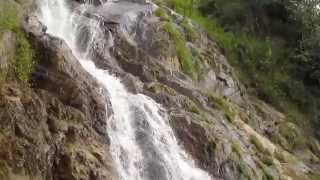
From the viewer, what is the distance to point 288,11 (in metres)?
31.2

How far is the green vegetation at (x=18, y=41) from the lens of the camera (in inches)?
598

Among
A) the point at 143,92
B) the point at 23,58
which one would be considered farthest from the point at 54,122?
the point at 143,92

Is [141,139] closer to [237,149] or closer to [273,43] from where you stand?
[237,149]

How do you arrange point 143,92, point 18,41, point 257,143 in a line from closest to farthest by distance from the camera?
point 18,41, point 143,92, point 257,143

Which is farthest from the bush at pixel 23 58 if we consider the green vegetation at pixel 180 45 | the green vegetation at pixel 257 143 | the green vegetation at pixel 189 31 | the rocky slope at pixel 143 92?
the green vegetation at pixel 189 31

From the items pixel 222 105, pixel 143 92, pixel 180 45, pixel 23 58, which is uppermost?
pixel 23 58

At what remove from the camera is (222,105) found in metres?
21.9

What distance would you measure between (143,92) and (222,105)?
4.07 metres

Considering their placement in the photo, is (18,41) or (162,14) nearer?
(18,41)

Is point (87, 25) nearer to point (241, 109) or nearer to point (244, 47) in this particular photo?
point (241, 109)

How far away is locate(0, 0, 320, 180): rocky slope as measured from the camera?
46.0 ft

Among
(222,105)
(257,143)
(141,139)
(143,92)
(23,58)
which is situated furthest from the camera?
(222,105)

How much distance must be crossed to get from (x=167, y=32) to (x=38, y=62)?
29.4 ft

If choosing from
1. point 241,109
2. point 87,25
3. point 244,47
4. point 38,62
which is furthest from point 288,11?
point 38,62
